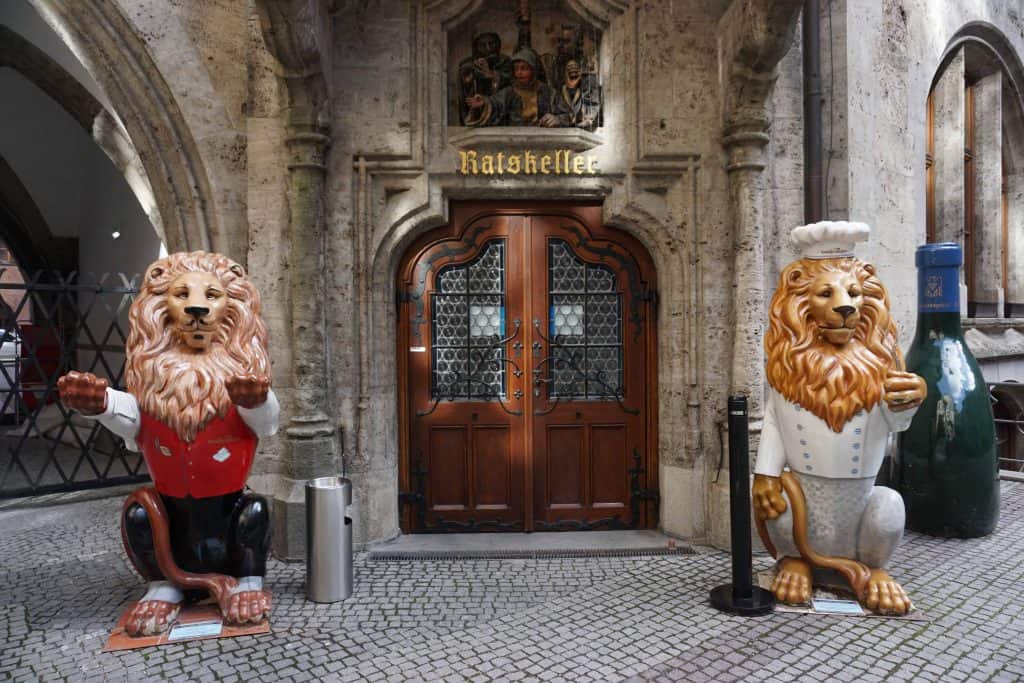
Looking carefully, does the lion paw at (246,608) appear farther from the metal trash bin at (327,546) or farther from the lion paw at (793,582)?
the lion paw at (793,582)

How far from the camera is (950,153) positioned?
842 cm

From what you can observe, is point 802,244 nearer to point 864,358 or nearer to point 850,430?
point 864,358

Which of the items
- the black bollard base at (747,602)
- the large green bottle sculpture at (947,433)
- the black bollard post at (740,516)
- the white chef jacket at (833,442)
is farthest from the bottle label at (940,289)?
the black bollard base at (747,602)

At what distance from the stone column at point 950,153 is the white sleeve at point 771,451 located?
6.15 metres

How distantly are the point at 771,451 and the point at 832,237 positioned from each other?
1.18 metres

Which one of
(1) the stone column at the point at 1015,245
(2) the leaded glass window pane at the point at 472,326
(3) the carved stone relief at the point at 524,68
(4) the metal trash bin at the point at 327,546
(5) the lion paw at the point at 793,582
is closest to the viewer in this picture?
(5) the lion paw at the point at 793,582

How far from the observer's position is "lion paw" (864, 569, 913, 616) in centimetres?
352

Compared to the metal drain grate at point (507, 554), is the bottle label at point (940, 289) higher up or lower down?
higher up

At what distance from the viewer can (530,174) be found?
4891 millimetres

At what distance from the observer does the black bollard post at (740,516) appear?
3641 mm

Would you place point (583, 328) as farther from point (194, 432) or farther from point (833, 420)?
point (194, 432)

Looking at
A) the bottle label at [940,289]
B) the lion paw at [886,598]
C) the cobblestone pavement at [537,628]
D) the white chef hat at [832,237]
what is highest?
the white chef hat at [832,237]

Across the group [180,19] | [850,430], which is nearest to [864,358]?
[850,430]

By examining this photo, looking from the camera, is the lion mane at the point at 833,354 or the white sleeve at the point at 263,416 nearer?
the white sleeve at the point at 263,416
